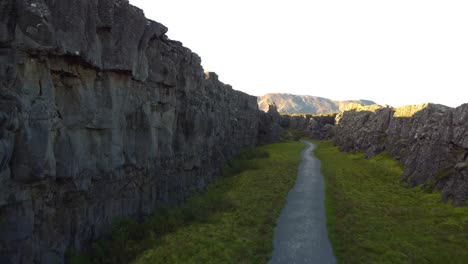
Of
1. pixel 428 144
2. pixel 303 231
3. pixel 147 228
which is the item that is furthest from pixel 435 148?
pixel 147 228

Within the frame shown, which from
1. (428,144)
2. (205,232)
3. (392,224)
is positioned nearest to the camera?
(205,232)

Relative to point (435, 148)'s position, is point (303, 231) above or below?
below

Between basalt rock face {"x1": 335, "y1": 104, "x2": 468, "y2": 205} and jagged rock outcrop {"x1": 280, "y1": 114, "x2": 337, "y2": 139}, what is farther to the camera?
jagged rock outcrop {"x1": 280, "y1": 114, "x2": 337, "y2": 139}

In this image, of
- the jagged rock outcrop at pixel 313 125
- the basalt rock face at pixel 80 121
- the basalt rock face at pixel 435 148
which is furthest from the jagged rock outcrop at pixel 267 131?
the basalt rock face at pixel 80 121

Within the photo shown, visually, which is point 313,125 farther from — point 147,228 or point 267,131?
point 147,228

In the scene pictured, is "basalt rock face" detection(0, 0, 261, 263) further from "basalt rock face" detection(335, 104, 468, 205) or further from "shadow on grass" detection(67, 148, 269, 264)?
"basalt rock face" detection(335, 104, 468, 205)

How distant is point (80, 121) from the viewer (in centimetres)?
1462

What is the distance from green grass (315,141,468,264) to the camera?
1590cm

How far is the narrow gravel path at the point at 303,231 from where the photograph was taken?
15.8 meters

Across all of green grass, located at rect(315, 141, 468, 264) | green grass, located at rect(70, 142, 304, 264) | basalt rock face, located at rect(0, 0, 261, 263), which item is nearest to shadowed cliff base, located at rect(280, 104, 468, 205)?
green grass, located at rect(315, 141, 468, 264)

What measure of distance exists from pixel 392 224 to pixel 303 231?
5588 millimetres

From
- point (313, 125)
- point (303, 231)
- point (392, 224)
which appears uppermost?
point (313, 125)

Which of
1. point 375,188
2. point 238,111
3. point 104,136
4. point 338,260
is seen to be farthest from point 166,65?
point 238,111

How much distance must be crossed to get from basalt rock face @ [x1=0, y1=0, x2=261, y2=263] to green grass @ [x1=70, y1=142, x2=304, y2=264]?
3.50ft
